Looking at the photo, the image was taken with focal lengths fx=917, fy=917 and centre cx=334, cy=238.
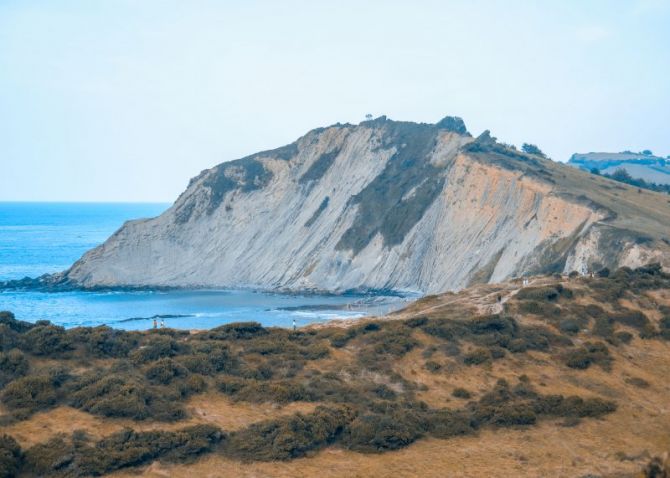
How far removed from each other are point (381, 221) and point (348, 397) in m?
65.9

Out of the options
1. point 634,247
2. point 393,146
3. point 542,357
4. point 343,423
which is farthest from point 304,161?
point 343,423

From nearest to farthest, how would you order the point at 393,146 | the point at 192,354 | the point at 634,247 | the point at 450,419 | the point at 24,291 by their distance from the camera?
the point at 450,419
the point at 192,354
the point at 634,247
the point at 24,291
the point at 393,146

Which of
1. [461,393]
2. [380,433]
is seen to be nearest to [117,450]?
[380,433]

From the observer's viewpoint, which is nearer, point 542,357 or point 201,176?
point 542,357

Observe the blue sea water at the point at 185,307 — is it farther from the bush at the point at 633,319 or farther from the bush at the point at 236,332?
the bush at the point at 633,319

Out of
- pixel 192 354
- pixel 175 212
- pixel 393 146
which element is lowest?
pixel 192 354

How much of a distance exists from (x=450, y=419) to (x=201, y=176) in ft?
303

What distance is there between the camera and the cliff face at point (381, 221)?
73.6 m

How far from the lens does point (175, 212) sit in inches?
4363

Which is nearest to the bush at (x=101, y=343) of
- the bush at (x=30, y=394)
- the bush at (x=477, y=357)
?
the bush at (x=30, y=394)

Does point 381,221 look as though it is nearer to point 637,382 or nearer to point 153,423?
point 637,382

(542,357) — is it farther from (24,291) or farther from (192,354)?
(24,291)

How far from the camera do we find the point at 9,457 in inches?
874

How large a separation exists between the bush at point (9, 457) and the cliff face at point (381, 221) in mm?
46852
